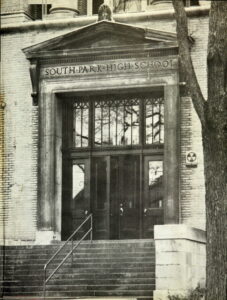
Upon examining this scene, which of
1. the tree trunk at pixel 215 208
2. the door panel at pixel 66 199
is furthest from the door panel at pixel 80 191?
the tree trunk at pixel 215 208

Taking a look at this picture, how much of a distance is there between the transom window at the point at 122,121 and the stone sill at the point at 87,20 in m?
2.03

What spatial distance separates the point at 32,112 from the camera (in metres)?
20.6

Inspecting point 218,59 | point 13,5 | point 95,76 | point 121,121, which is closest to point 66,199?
point 121,121

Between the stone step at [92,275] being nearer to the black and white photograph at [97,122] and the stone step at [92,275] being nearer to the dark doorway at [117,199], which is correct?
the black and white photograph at [97,122]

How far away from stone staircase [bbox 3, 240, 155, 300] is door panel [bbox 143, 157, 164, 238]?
7.93 feet

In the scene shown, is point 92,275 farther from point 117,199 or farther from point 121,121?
point 121,121

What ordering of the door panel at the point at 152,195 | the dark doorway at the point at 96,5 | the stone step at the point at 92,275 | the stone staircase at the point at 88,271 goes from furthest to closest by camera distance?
the dark doorway at the point at 96,5, the door panel at the point at 152,195, the stone step at the point at 92,275, the stone staircase at the point at 88,271

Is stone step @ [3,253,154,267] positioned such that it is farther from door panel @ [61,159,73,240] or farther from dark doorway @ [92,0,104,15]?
dark doorway @ [92,0,104,15]

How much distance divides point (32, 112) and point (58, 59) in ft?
5.18

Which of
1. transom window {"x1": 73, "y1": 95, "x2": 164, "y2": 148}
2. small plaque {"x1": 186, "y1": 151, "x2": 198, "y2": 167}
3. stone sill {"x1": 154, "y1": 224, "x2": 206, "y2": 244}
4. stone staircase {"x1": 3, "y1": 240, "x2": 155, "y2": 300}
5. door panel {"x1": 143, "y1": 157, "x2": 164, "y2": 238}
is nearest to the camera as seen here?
stone sill {"x1": 154, "y1": 224, "x2": 206, "y2": 244}

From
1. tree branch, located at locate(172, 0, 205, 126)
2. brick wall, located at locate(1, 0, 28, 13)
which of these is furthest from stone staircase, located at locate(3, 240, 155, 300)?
brick wall, located at locate(1, 0, 28, 13)

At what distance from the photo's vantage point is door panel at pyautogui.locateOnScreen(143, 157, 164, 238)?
65.3 feet

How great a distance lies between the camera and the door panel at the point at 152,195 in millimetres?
19891

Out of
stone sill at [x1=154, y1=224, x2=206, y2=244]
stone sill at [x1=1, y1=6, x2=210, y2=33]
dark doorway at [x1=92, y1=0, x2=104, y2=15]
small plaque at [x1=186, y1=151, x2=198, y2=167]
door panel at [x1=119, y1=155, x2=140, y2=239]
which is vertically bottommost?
stone sill at [x1=154, y1=224, x2=206, y2=244]
